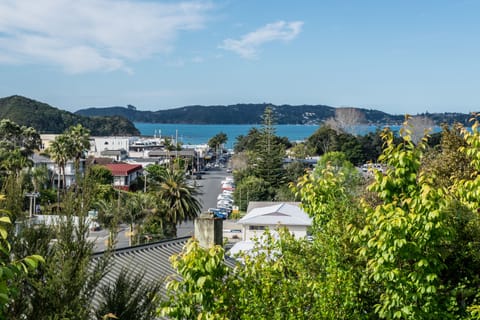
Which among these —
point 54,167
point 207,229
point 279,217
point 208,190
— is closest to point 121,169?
point 54,167

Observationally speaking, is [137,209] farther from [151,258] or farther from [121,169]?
[121,169]

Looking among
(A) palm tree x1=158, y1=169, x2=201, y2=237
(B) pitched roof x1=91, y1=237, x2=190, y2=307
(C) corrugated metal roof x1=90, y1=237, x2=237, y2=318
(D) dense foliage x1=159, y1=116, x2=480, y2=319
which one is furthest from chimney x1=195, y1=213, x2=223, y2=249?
(A) palm tree x1=158, y1=169, x2=201, y2=237

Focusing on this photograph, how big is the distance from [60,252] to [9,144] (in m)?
57.3

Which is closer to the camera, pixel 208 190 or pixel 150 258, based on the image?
pixel 150 258

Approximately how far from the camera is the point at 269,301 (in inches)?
257

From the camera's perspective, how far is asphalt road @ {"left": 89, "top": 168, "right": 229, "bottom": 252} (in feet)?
130

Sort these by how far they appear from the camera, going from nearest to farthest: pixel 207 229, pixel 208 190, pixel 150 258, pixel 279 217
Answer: pixel 207 229
pixel 150 258
pixel 279 217
pixel 208 190

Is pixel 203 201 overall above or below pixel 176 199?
below

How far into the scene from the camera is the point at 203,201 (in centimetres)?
6725

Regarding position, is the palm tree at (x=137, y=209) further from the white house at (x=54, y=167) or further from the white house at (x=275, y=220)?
the white house at (x=54, y=167)

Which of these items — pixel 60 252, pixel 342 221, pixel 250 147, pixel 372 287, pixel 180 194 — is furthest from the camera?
pixel 250 147

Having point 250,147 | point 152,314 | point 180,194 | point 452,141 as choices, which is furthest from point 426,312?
point 250,147

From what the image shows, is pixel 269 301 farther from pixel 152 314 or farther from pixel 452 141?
pixel 452 141

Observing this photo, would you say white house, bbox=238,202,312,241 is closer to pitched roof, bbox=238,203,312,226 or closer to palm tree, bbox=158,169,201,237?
pitched roof, bbox=238,203,312,226
